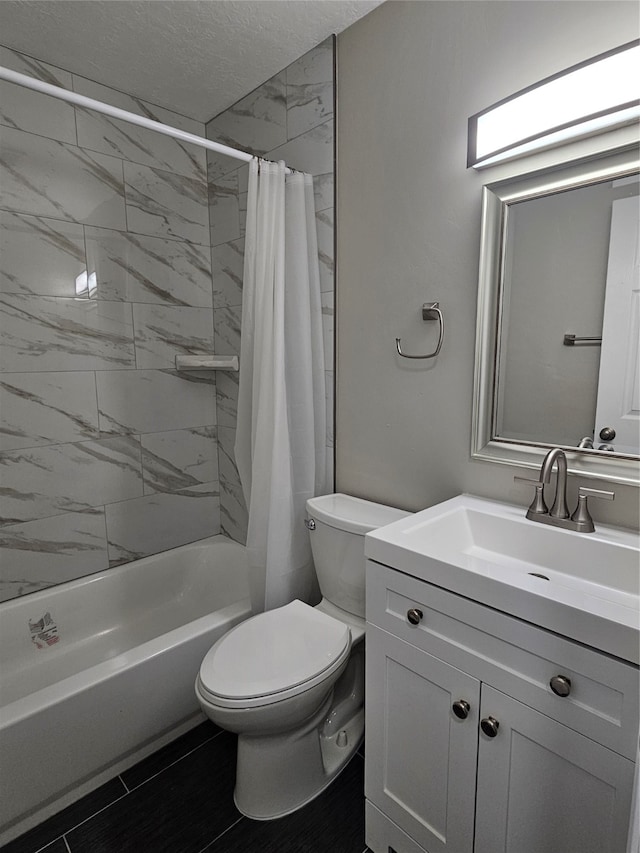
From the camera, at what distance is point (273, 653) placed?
1.44m

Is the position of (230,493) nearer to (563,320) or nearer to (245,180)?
(245,180)

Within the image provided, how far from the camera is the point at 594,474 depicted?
1232 millimetres

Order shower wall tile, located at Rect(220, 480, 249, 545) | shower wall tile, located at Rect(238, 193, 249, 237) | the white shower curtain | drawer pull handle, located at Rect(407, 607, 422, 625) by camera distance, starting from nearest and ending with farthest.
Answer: drawer pull handle, located at Rect(407, 607, 422, 625), the white shower curtain, shower wall tile, located at Rect(238, 193, 249, 237), shower wall tile, located at Rect(220, 480, 249, 545)

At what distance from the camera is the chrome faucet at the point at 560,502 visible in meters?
1.19

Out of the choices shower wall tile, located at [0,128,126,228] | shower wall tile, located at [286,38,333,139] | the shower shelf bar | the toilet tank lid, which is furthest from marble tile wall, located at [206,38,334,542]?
shower wall tile, located at [0,128,126,228]

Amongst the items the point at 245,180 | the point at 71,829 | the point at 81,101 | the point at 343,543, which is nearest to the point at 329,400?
the point at 343,543

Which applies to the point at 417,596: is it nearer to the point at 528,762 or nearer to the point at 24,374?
the point at 528,762

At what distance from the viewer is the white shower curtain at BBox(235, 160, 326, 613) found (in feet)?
5.73

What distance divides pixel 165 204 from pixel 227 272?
1.38 ft

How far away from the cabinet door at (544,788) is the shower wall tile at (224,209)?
216cm

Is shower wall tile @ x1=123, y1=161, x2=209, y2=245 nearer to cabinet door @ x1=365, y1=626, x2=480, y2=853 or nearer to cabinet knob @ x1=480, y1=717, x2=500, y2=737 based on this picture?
cabinet door @ x1=365, y1=626, x2=480, y2=853

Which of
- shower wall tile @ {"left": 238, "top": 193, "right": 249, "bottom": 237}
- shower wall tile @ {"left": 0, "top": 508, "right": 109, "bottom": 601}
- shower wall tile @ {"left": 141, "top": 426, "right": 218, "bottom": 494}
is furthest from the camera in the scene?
shower wall tile @ {"left": 141, "top": 426, "right": 218, "bottom": 494}

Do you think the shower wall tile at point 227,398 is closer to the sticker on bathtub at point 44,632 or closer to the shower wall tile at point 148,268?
the shower wall tile at point 148,268

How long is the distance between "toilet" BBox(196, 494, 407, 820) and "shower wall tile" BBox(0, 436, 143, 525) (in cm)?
100
